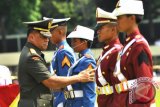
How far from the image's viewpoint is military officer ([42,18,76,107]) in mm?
7141

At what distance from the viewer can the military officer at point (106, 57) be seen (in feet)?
19.7

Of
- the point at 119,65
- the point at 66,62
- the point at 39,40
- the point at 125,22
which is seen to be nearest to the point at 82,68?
the point at 66,62

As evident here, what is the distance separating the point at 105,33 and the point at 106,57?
1.08ft

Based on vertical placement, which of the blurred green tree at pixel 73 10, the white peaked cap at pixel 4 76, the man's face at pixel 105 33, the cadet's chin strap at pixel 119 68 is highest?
the man's face at pixel 105 33

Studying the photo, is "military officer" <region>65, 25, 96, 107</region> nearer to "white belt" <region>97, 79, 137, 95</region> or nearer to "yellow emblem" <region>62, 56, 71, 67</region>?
"yellow emblem" <region>62, 56, 71, 67</region>

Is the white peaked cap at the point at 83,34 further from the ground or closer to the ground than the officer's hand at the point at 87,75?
further from the ground

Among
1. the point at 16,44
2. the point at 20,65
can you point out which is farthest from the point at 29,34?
the point at 16,44

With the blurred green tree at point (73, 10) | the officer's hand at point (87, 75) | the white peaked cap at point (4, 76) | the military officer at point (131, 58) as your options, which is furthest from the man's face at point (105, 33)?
the blurred green tree at point (73, 10)

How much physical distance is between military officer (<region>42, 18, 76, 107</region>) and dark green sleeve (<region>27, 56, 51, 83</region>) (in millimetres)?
1170

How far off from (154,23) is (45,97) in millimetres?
45990

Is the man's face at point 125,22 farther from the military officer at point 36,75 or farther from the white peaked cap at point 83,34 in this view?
the white peaked cap at point 83,34

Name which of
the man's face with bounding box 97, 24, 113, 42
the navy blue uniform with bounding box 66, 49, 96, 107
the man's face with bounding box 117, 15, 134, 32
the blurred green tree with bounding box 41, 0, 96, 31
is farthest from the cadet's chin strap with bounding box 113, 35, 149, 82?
the blurred green tree with bounding box 41, 0, 96, 31

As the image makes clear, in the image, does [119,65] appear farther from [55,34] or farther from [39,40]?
[55,34]

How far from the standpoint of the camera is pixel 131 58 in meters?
5.38
